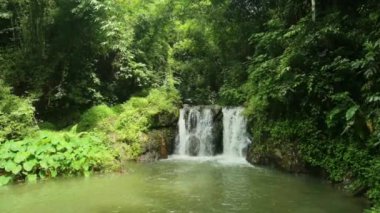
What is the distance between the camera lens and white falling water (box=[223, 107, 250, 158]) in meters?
14.1

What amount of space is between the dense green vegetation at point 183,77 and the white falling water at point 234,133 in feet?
2.70

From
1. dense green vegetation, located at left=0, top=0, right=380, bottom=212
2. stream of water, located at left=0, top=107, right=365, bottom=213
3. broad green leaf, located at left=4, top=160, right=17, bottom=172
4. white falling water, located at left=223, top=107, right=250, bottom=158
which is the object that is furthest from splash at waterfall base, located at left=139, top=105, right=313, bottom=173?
broad green leaf, located at left=4, top=160, right=17, bottom=172

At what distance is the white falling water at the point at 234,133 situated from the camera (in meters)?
14.1

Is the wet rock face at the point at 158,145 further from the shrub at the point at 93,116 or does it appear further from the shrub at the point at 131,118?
the shrub at the point at 93,116

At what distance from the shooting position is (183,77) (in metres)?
19.3

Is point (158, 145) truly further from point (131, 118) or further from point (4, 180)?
point (4, 180)

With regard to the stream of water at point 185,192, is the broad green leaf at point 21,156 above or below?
above

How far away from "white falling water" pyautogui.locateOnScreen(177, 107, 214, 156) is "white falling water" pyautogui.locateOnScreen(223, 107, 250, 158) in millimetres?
577

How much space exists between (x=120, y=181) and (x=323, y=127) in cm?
557

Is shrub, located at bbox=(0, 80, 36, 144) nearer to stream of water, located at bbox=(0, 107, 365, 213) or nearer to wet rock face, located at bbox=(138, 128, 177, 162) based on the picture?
stream of water, located at bbox=(0, 107, 365, 213)

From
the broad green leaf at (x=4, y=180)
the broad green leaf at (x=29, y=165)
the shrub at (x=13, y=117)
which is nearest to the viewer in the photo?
the broad green leaf at (x=4, y=180)

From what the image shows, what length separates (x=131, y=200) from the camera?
8.48 metres

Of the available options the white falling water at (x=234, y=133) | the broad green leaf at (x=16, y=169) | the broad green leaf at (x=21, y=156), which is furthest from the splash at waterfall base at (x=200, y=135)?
the broad green leaf at (x=16, y=169)

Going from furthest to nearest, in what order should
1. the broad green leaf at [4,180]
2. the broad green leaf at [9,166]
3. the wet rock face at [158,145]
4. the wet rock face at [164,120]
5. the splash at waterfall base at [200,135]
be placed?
the wet rock face at [164,120], the splash at waterfall base at [200,135], the wet rock face at [158,145], the broad green leaf at [9,166], the broad green leaf at [4,180]
